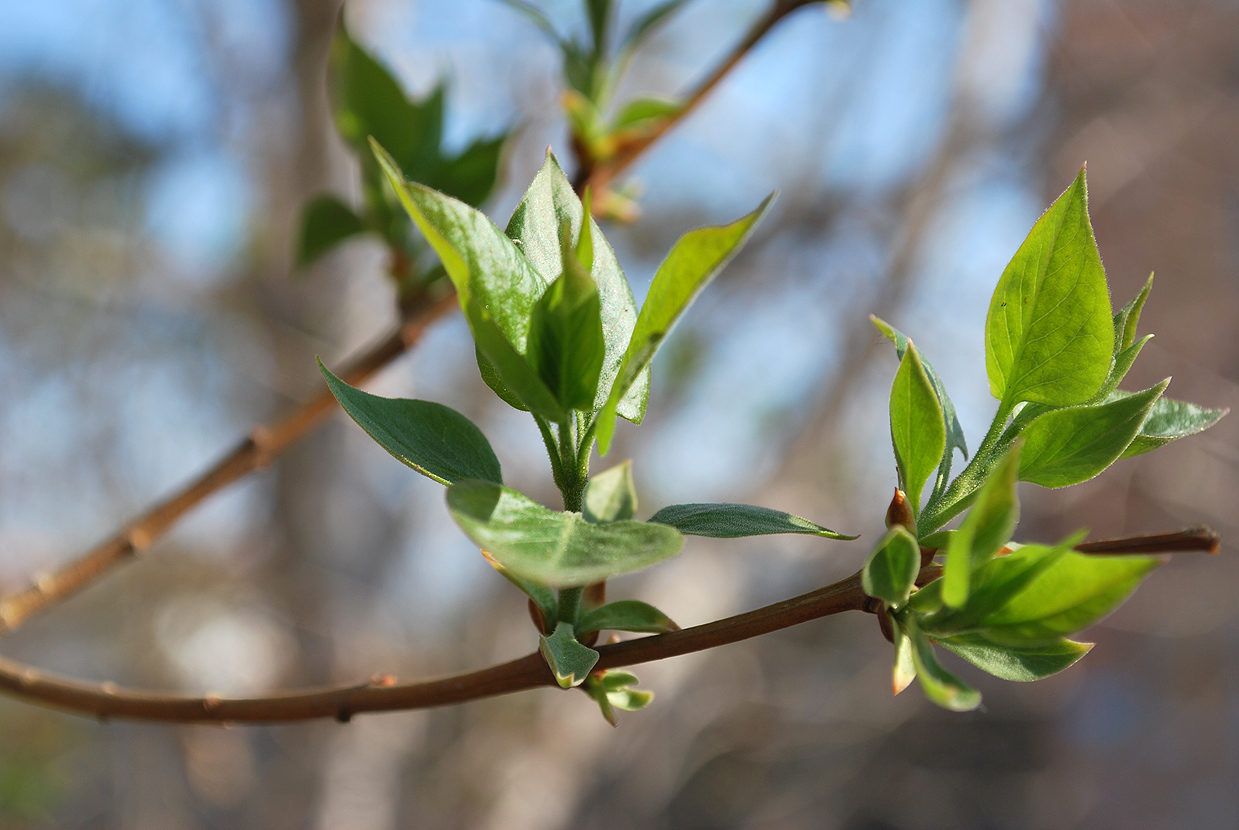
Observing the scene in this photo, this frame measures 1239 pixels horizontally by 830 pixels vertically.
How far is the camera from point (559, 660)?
188 mm

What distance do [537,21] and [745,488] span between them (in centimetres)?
159

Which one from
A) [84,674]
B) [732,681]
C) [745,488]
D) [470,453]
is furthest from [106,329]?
[470,453]

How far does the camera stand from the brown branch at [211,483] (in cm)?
42

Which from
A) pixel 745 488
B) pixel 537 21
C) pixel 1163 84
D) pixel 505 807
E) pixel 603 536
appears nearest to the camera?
pixel 603 536

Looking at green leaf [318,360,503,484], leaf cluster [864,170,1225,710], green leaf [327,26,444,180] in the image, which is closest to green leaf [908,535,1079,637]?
leaf cluster [864,170,1225,710]

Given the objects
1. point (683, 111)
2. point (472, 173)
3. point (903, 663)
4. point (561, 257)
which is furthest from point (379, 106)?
point (903, 663)

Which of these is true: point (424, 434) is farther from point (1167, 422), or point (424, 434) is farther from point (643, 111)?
point (643, 111)

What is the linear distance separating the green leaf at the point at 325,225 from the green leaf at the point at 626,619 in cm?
35

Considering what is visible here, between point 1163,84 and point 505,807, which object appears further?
point 1163,84

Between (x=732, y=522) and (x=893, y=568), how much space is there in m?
0.04

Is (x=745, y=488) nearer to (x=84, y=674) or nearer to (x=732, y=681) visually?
(x=732, y=681)

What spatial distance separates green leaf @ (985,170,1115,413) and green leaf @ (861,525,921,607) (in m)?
0.07

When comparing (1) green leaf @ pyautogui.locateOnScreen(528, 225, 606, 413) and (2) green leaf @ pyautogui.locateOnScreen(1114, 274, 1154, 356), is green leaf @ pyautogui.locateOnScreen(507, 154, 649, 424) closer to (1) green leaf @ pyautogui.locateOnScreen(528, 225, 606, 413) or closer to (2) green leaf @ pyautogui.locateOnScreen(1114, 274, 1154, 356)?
(1) green leaf @ pyautogui.locateOnScreen(528, 225, 606, 413)

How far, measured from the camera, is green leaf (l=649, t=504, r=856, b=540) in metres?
0.20
